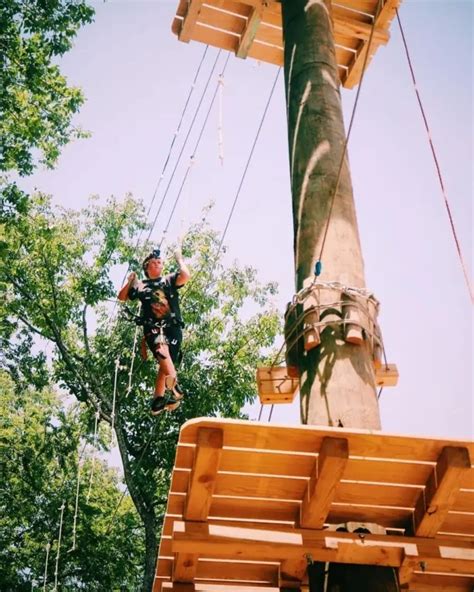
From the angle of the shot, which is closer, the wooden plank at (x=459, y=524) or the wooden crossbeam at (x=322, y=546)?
the wooden crossbeam at (x=322, y=546)

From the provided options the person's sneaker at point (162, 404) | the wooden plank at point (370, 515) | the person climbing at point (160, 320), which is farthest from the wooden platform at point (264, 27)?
the wooden plank at point (370, 515)

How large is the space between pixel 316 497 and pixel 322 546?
0.68 ft

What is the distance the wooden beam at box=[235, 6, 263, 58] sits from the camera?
5086 mm

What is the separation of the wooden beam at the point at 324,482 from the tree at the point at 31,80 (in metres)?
9.68

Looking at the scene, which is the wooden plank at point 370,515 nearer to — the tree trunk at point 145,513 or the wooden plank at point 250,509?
the wooden plank at point 250,509

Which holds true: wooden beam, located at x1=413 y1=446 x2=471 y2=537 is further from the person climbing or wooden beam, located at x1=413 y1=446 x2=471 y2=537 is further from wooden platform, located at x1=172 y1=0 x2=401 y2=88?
wooden platform, located at x1=172 y1=0 x2=401 y2=88

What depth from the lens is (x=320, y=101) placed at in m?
3.31

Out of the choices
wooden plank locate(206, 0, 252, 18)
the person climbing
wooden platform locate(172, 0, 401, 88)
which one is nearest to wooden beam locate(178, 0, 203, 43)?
wooden platform locate(172, 0, 401, 88)

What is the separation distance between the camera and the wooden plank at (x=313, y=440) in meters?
2.10

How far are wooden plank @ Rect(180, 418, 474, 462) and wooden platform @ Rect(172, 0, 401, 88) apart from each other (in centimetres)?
394

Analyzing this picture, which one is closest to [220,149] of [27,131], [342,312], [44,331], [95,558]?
[342,312]

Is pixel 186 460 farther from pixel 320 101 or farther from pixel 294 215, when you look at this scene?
pixel 320 101

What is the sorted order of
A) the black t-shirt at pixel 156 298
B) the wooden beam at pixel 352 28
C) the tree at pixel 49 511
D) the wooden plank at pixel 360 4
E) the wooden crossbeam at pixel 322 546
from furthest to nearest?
the tree at pixel 49 511 < the black t-shirt at pixel 156 298 < the wooden plank at pixel 360 4 < the wooden beam at pixel 352 28 < the wooden crossbeam at pixel 322 546

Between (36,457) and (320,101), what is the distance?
44.5ft
